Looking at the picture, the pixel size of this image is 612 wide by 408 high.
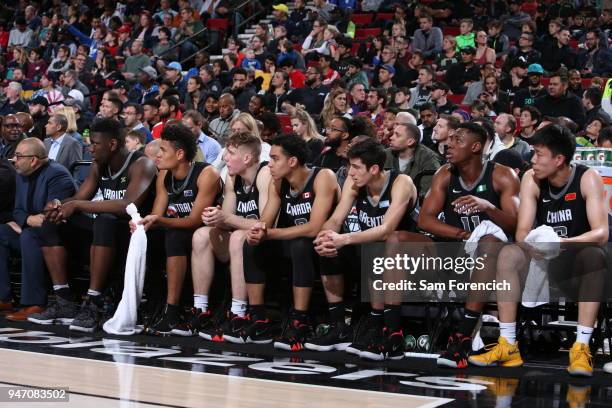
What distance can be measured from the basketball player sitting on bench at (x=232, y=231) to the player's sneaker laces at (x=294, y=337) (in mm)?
390

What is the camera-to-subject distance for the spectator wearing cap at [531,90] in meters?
11.0

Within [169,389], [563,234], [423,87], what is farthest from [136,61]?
[169,389]

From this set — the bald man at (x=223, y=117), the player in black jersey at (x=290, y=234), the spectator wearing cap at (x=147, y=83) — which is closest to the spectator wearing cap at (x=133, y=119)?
the bald man at (x=223, y=117)

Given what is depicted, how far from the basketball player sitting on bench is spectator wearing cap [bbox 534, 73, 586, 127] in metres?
4.60

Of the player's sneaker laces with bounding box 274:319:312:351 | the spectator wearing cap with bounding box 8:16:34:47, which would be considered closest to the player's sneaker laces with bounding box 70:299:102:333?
the player's sneaker laces with bounding box 274:319:312:351

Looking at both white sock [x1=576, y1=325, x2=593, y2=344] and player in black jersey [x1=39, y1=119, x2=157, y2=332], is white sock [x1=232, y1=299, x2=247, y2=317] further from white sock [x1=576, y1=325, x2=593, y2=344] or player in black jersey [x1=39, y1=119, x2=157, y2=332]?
white sock [x1=576, y1=325, x2=593, y2=344]

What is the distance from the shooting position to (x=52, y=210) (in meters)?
7.13

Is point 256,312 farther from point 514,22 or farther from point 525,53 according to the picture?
point 514,22

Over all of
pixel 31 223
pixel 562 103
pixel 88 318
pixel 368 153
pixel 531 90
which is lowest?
pixel 88 318

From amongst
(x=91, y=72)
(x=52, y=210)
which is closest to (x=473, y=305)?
(x=52, y=210)

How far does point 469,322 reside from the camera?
567cm

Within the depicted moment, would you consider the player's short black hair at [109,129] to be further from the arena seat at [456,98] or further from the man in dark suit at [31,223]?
the arena seat at [456,98]

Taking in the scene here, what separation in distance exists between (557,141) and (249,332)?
2.33 metres

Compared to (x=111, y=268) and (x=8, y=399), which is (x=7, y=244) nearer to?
(x=111, y=268)
